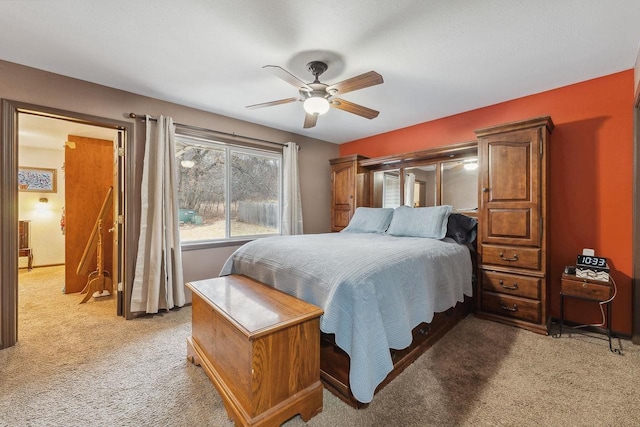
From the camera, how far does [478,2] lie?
162 centimetres

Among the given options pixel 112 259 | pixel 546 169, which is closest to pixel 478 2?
pixel 546 169

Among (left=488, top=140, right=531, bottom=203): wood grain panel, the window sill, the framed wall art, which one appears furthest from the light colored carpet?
the framed wall art

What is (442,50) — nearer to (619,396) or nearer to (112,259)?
(619,396)

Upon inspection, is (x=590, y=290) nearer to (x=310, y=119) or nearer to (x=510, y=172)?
(x=510, y=172)

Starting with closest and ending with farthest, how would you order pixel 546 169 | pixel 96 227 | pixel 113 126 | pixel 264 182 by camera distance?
pixel 546 169 < pixel 113 126 < pixel 96 227 < pixel 264 182

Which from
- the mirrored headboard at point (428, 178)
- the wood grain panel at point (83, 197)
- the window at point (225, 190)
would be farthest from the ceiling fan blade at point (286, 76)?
the wood grain panel at point (83, 197)

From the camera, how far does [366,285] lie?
1562mm

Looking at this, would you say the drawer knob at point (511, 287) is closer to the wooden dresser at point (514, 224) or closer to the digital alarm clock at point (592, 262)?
the wooden dresser at point (514, 224)

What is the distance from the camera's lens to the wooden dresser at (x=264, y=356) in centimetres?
134

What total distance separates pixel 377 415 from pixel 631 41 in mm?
3133

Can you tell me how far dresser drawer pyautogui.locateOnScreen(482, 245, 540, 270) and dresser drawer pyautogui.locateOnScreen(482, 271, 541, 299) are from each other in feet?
0.37

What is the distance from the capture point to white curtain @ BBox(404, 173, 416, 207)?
3908mm

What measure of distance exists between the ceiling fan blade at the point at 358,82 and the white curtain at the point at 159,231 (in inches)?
79.1

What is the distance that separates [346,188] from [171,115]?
102 inches
